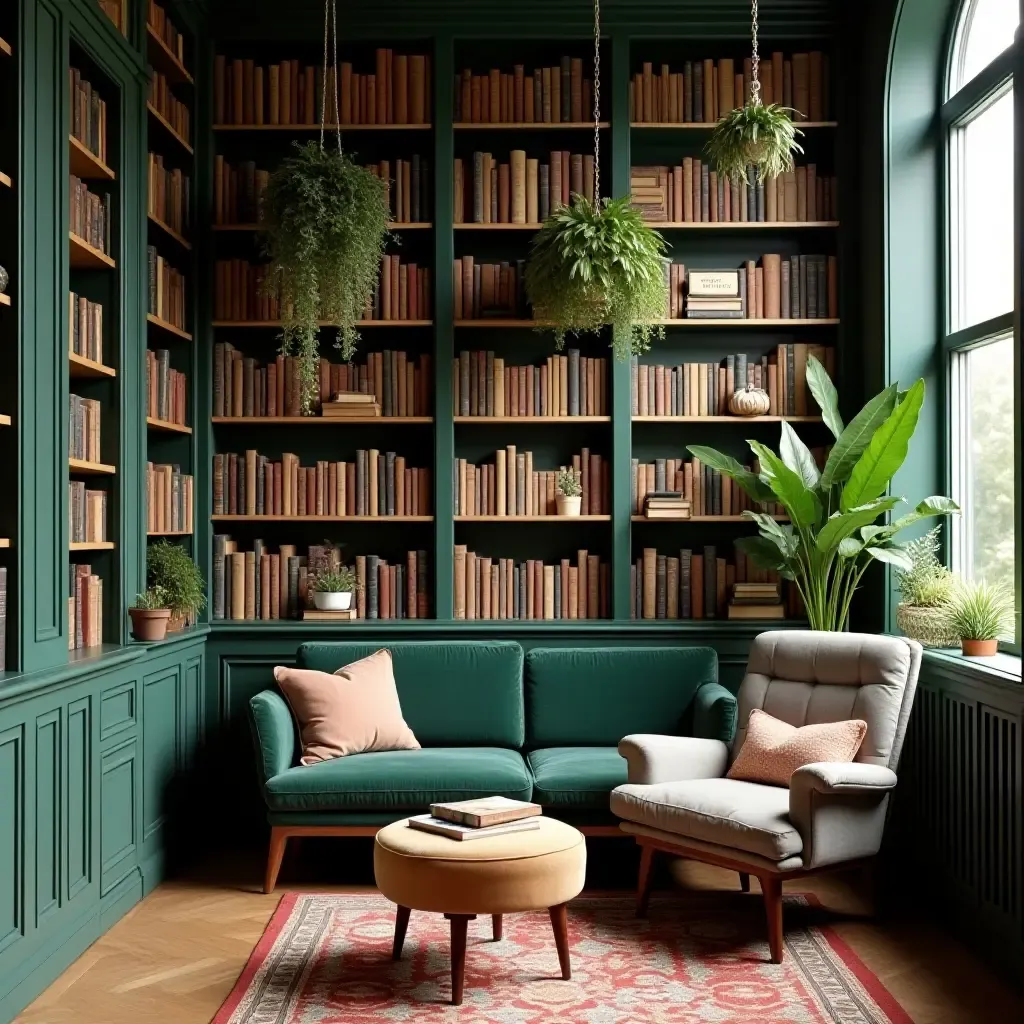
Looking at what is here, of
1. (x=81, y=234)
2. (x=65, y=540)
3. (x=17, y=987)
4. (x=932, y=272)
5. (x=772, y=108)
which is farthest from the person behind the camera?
(x=932, y=272)

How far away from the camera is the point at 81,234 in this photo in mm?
4098

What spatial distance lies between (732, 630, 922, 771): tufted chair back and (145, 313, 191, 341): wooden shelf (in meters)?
2.67

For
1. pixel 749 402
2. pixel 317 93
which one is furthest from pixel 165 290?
pixel 749 402

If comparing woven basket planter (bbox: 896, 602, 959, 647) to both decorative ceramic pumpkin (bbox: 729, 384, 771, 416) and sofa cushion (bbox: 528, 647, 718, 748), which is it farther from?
decorative ceramic pumpkin (bbox: 729, 384, 771, 416)

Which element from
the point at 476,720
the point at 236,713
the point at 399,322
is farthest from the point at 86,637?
the point at 399,322

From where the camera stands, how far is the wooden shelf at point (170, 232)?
15.5ft

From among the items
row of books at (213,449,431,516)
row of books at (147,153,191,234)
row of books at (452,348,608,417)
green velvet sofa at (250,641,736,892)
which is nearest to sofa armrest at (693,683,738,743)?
green velvet sofa at (250,641,736,892)

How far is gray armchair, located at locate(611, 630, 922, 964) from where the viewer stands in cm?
370

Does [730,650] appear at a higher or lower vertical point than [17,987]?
higher

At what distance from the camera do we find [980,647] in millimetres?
4133

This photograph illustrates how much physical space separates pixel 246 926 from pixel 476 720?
4.22 ft

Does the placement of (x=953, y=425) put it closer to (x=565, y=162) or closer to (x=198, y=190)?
(x=565, y=162)

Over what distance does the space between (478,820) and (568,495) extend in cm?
204

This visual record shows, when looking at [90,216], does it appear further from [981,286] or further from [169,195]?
[981,286]
